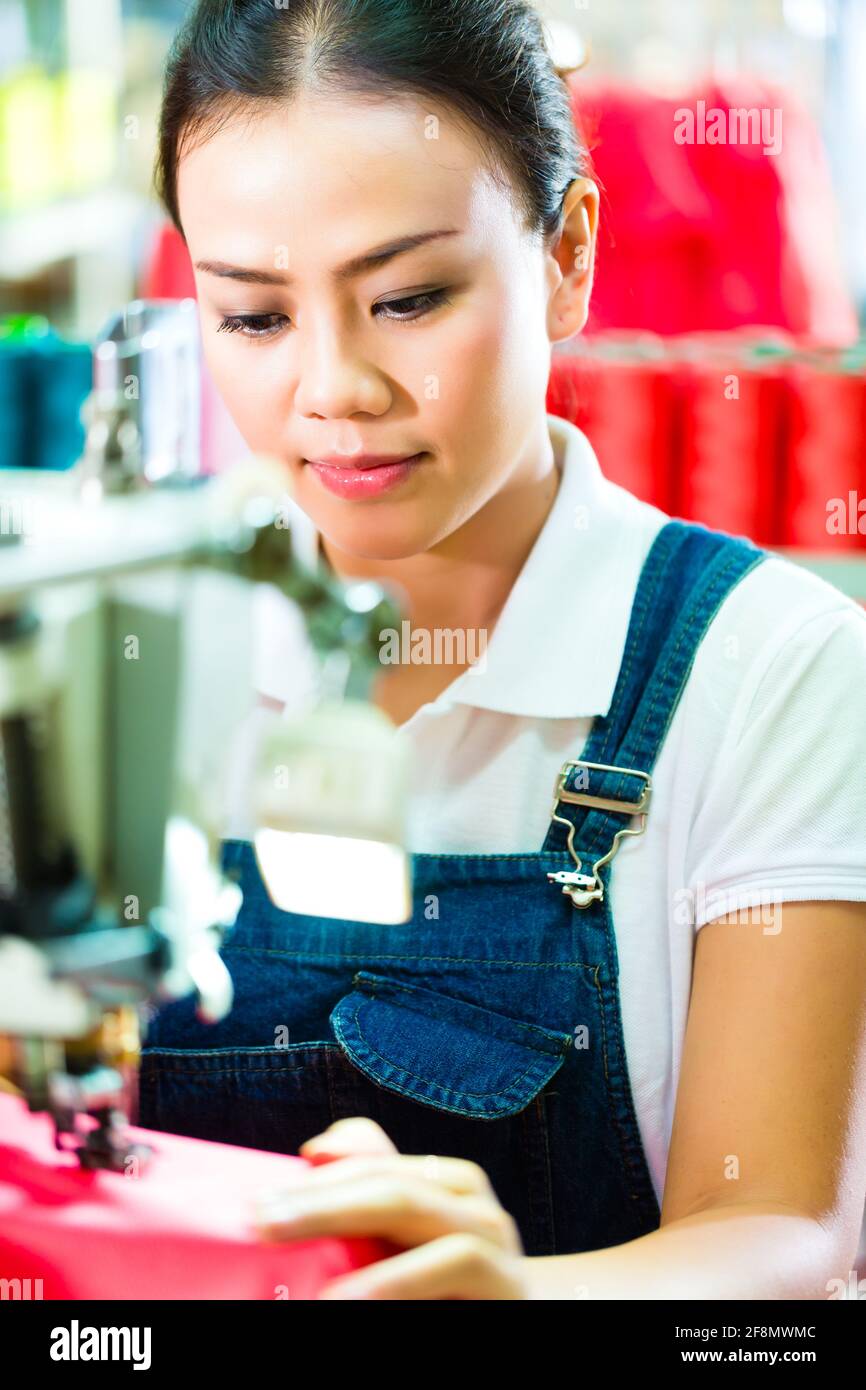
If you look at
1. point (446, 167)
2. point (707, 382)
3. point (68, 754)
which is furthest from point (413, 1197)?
point (707, 382)

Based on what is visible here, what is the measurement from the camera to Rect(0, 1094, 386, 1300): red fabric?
480mm

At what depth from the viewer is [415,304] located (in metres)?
0.57

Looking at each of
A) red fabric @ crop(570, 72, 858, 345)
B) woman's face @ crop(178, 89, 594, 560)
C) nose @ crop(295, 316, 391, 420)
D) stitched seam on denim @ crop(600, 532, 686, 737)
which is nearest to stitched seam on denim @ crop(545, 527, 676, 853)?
stitched seam on denim @ crop(600, 532, 686, 737)

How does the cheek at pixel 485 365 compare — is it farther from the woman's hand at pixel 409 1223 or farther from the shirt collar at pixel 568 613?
the woman's hand at pixel 409 1223

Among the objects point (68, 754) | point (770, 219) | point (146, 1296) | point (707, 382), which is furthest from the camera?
point (770, 219)

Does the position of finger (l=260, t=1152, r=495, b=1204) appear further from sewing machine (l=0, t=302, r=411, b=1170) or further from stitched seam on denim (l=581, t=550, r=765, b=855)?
stitched seam on denim (l=581, t=550, r=765, b=855)

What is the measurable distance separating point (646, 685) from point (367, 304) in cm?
24

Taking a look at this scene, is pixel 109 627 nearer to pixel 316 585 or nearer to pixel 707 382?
pixel 316 585

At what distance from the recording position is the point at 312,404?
545 millimetres

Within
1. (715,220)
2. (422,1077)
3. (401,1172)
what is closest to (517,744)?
(422,1077)

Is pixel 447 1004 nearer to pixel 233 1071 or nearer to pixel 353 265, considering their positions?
pixel 233 1071

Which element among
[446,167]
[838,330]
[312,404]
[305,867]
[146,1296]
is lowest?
[146,1296]

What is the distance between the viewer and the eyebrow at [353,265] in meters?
0.53

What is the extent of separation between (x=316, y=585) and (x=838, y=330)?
900 millimetres
